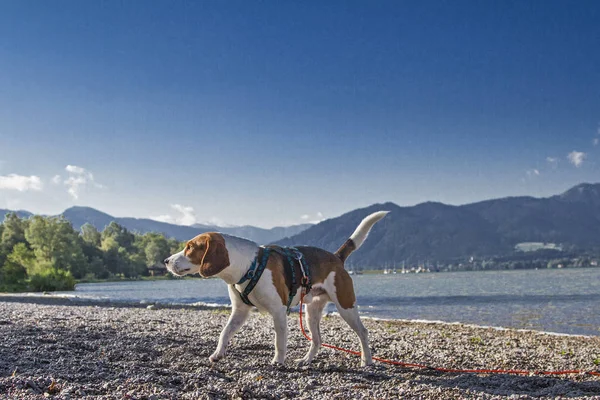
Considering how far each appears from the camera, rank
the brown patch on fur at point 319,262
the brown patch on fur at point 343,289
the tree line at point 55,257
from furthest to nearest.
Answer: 1. the tree line at point 55,257
2. the brown patch on fur at point 343,289
3. the brown patch on fur at point 319,262

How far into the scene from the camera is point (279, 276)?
7668mm

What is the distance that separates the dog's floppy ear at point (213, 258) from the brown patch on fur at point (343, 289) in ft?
6.48

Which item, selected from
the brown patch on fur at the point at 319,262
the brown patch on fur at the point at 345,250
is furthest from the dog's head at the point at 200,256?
the brown patch on fur at the point at 345,250

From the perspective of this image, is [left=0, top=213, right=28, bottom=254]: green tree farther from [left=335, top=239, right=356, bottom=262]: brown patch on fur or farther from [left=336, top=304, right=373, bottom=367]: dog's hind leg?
[left=336, top=304, right=373, bottom=367]: dog's hind leg

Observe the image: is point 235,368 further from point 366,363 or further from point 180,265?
point 366,363

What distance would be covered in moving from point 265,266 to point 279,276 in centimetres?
28

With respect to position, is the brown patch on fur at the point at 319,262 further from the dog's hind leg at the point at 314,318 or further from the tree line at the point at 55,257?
the tree line at the point at 55,257

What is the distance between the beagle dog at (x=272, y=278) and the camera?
7273 mm

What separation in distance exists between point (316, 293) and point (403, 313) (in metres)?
21.9

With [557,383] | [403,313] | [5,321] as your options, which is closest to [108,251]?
[403,313]

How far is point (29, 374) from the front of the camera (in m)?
6.22

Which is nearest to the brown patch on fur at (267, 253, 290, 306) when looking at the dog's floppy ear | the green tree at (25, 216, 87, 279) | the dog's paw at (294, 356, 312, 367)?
the dog's floppy ear

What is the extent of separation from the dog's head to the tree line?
56.7 metres

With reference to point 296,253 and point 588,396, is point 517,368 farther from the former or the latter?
point 296,253
